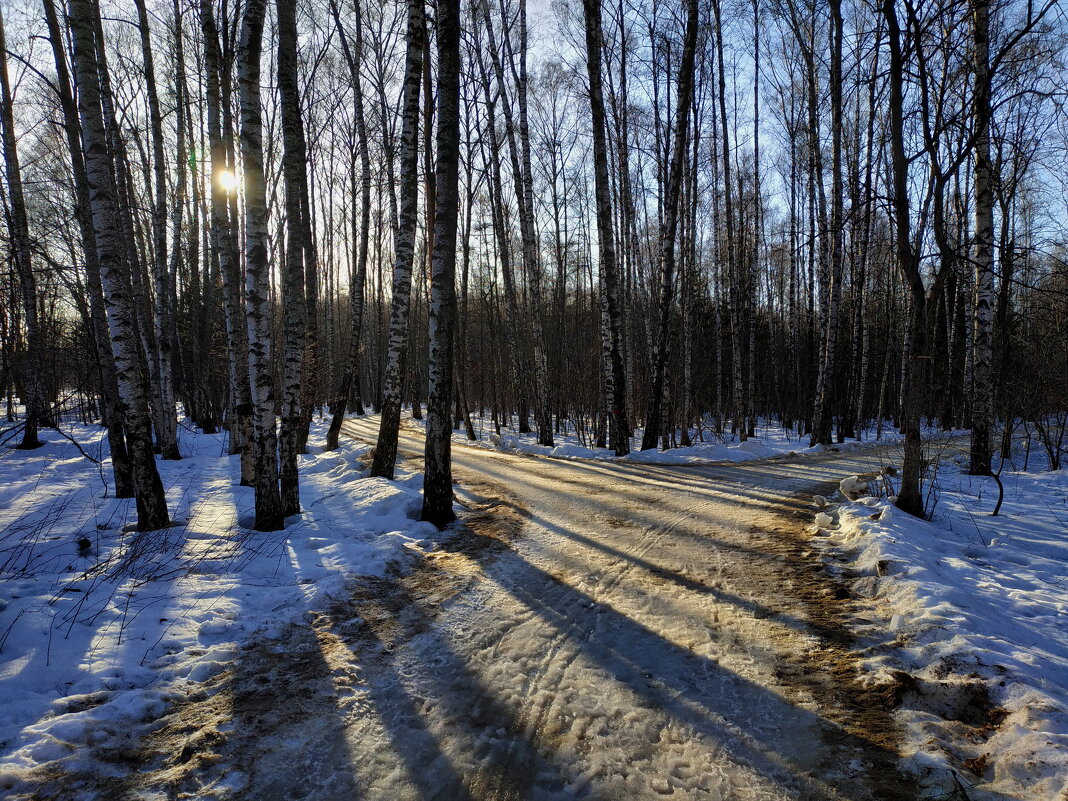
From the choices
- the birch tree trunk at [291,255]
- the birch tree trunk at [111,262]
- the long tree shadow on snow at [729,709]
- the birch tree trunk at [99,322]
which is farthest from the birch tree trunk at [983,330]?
the birch tree trunk at [99,322]

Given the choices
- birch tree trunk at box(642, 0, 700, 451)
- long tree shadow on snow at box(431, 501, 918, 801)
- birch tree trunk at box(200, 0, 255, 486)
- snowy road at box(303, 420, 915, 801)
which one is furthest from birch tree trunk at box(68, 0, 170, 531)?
birch tree trunk at box(642, 0, 700, 451)

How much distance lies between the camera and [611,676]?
135 inches

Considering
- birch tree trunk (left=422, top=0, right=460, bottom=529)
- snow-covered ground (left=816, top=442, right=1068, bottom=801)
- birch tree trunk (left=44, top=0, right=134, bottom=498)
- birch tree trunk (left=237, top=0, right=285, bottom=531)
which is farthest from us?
birch tree trunk (left=44, top=0, right=134, bottom=498)

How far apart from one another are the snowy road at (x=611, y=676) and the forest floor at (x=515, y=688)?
15 millimetres

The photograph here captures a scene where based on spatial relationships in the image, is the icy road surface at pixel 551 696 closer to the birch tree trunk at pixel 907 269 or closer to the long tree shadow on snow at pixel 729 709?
the long tree shadow on snow at pixel 729 709

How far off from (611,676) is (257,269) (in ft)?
A: 20.1

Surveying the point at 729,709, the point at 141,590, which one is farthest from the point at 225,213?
the point at 729,709

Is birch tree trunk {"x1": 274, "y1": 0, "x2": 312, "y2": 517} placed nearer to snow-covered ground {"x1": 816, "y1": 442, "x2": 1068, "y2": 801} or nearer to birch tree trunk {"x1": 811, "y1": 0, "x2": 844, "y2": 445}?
snow-covered ground {"x1": 816, "y1": 442, "x2": 1068, "y2": 801}

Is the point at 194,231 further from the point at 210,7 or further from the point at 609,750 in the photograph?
the point at 609,750

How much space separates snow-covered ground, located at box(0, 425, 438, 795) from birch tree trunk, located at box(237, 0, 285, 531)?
0.60m

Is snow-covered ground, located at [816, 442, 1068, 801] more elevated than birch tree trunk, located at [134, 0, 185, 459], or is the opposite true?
birch tree trunk, located at [134, 0, 185, 459]

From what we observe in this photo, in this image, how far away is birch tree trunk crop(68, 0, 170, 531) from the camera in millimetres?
6090

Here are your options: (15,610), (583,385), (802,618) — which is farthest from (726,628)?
(583,385)

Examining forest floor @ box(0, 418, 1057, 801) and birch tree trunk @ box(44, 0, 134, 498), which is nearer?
forest floor @ box(0, 418, 1057, 801)
